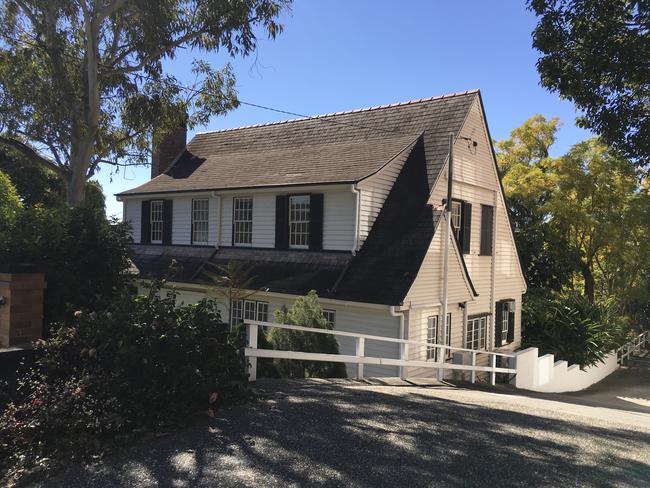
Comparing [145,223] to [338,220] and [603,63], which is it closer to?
[338,220]

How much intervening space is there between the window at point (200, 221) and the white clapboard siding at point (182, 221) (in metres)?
0.16

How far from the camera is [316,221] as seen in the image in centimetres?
1493

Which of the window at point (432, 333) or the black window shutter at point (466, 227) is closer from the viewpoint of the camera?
the window at point (432, 333)

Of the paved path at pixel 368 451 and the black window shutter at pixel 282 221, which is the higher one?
the black window shutter at pixel 282 221

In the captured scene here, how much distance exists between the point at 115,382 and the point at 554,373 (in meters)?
15.3

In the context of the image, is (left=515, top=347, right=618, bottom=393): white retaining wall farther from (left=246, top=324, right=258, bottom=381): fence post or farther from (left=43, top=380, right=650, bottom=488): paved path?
(left=246, top=324, right=258, bottom=381): fence post

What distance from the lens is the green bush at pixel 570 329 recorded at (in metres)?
19.6

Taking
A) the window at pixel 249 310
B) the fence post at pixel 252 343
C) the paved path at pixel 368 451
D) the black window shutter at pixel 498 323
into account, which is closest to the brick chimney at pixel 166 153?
the window at pixel 249 310

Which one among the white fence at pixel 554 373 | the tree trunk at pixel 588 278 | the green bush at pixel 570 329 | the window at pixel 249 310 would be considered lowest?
the white fence at pixel 554 373

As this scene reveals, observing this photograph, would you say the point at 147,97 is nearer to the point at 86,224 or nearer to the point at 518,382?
the point at 86,224

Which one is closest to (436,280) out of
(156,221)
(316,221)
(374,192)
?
(374,192)

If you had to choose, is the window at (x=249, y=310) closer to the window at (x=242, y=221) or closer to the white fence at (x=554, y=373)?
the window at (x=242, y=221)

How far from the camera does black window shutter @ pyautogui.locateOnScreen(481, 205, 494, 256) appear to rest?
18.0 meters

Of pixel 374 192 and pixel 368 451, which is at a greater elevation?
pixel 374 192
